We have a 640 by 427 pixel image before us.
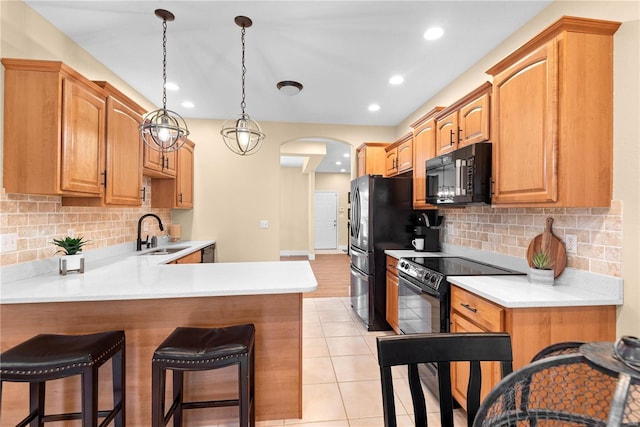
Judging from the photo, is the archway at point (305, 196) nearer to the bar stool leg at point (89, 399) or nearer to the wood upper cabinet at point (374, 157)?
the wood upper cabinet at point (374, 157)

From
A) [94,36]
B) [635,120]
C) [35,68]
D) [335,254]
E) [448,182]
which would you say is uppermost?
[94,36]

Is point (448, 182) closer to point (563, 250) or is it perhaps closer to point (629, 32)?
point (563, 250)

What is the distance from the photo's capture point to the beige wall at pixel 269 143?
1536 mm

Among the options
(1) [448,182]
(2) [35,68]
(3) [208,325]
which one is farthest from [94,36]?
(1) [448,182]

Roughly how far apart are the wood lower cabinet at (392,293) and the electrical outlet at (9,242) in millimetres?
3037

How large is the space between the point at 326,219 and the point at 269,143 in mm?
5598

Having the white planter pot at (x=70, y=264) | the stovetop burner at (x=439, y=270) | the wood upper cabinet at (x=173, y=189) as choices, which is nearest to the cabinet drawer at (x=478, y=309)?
the stovetop burner at (x=439, y=270)

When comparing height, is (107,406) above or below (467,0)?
below

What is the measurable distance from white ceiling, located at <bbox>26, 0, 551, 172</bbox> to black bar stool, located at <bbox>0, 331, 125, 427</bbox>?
82.4 inches

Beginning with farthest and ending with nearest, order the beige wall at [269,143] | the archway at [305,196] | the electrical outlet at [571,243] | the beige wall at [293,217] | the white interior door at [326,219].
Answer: the white interior door at [326,219], the beige wall at [293,217], the archway at [305,196], the electrical outlet at [571,243], the beige wall at [269,143]

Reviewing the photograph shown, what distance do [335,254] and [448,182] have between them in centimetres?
684

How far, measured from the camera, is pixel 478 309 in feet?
5.86

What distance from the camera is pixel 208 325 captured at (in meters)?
1.85

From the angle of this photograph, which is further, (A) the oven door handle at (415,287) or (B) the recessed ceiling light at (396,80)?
(B) the recessed ceiling light at (396,80)
